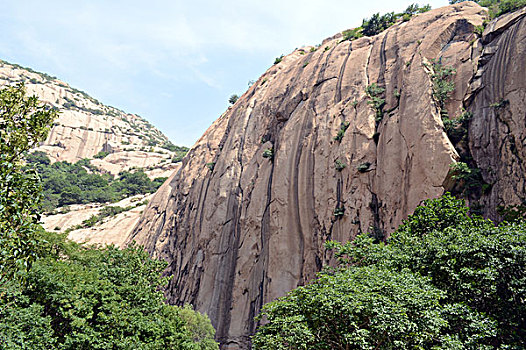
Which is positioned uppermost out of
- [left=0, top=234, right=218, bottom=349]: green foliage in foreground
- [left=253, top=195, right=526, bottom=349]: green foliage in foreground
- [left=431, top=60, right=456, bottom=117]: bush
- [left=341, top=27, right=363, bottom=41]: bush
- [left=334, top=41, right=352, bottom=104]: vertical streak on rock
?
[left=341, top=27, right=363, bottom=41]: bush

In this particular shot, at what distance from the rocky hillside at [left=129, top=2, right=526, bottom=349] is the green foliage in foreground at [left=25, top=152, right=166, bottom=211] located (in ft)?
119

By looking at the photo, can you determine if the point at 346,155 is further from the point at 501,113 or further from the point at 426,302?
the point at 426,302

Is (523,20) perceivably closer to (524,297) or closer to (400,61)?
(400,61)

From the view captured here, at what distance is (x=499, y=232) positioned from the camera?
11.9 meters

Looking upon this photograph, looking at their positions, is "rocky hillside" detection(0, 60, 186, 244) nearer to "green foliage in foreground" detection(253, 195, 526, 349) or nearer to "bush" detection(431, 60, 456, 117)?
"bush" detection(431, 60, 456, 117)

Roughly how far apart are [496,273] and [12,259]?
12049 millimetres

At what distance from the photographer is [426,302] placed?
10609 mm

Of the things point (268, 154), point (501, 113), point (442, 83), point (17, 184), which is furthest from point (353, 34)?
point (17, 184)

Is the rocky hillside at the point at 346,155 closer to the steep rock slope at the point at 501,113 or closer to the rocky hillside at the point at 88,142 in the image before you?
the steep rock slope at the point at 501,113

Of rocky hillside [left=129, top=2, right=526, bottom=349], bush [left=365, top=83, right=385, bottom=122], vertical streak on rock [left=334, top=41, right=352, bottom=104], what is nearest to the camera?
rocky hillside [left=129, top=2, right=526, bottom=349]

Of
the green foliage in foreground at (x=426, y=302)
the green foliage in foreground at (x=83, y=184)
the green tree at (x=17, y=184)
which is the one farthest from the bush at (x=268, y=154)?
the green foliage in foreground at (x=83, y=184)

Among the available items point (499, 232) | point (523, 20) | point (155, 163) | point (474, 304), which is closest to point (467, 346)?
point (474, 304)

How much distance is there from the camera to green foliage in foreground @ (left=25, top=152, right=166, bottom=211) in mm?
65750

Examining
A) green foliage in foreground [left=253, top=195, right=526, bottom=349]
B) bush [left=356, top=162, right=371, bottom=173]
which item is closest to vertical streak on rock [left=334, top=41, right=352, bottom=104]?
bush [left=356, top=162, right=371, bottom=173]
